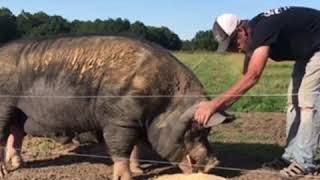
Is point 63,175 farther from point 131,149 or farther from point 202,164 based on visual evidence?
point 202,164

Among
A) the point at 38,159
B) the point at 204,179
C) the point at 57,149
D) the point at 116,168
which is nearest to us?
the point at 204,179

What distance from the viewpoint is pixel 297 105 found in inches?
363

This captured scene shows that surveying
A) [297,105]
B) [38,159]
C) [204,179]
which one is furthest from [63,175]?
[297,105]

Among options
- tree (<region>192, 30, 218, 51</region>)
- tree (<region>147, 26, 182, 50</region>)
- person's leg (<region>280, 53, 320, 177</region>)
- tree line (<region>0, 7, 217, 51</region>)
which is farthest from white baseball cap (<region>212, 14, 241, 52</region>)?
tree (<region>192, 30, 218, 51</region>)

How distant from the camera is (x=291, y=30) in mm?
8359

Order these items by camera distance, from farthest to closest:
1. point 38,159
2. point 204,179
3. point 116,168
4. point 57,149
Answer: point 57,149 → point 38,159 → point 116,168 → point 204,179

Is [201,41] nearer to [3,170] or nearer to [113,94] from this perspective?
[3,170]

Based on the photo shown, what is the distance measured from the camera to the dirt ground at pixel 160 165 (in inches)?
357

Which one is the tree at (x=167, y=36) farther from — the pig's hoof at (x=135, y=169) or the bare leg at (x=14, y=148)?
the pig's hoof at (x=135, y=169)

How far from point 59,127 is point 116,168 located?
103cm

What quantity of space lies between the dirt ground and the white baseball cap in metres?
1.59

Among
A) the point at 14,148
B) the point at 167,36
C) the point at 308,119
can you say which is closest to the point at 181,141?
the point at 308,119

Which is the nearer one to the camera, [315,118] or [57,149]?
[315,118]

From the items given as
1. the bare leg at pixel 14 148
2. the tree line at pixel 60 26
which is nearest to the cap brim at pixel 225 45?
the bare leg at pixel 14 148
